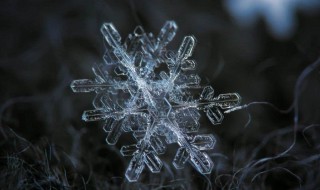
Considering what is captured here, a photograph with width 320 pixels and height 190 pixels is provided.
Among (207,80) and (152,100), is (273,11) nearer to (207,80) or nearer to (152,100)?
(207,80)

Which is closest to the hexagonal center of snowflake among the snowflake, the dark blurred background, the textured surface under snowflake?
the textured surface under snowflake

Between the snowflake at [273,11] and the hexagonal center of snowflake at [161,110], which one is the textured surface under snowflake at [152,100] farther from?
the snowflake at [273,11]

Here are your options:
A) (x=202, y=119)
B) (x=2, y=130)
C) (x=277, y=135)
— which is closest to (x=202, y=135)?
(x=202, y=119)

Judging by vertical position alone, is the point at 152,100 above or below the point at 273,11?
below

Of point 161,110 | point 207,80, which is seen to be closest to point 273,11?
point 207,80

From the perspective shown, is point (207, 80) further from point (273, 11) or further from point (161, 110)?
point (273, 11)

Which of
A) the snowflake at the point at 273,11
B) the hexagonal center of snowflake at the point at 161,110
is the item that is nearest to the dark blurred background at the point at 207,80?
the snowflake at the point at 273,11

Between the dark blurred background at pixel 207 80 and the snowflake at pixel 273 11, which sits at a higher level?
the snowflake at pixel 273 11

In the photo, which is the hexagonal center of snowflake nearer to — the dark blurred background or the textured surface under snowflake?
the textured surface under snowflake
